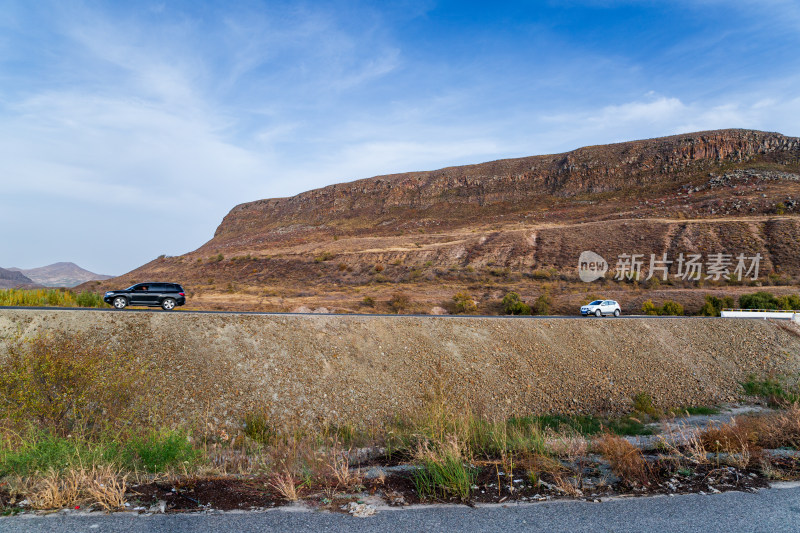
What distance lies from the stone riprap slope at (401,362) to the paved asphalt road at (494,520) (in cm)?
810

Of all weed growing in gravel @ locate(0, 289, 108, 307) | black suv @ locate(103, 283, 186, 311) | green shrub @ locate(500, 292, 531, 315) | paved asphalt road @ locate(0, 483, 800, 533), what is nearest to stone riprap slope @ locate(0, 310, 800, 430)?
black suv @ locate(103, 283, 186, 311)

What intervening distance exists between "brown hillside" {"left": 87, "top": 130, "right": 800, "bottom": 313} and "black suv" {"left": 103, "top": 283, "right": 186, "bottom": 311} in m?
11.6

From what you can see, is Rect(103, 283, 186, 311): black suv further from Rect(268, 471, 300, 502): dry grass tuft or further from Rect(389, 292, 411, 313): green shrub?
Rect(268, 471, 300, 502): dry grass tuft

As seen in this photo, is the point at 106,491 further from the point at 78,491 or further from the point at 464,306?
the point at 464,306

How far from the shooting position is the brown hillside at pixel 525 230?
46.7 m

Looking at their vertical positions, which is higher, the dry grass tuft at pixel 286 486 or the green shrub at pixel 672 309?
the dry grass tuft at pixel 286 486

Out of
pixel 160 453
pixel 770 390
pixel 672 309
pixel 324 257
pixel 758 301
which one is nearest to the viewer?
pixel 160 453

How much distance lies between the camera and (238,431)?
12.9m

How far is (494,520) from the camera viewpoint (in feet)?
17.6

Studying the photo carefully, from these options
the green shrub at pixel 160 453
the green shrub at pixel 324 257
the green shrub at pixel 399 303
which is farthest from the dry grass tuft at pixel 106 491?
the green shrub at pixel 324 257


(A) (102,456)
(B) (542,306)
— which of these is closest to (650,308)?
(B) (542,306)

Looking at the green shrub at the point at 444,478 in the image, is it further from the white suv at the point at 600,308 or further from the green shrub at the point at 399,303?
the green shrub at the point at 399,303

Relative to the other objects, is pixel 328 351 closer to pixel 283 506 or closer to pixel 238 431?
pixel 238 431

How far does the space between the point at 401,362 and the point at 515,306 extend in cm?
2138
